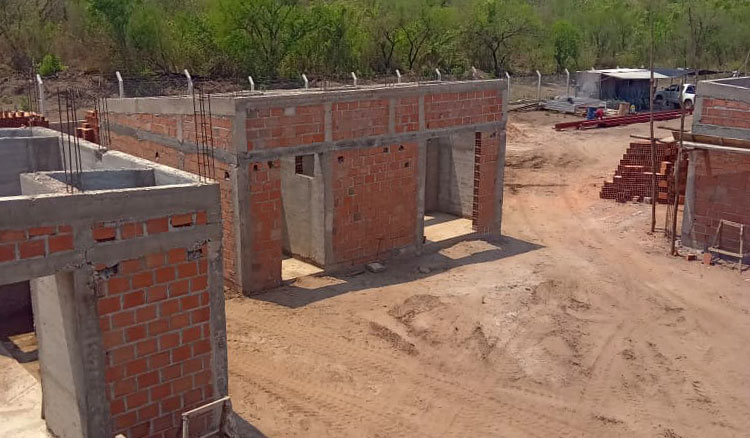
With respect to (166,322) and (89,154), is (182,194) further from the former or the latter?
(89,154)

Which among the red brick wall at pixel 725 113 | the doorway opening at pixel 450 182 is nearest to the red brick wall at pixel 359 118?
the doorway opening at pixel 450 182

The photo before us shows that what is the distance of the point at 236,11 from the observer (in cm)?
3102

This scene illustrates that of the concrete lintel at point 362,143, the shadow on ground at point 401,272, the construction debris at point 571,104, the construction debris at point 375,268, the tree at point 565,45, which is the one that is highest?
the tree at point 565,45

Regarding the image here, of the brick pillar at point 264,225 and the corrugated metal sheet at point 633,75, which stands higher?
the corrugated metal sheet at point 633,75

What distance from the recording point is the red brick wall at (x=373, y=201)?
41.1ft

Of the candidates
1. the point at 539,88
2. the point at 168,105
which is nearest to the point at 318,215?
the point at 168,105

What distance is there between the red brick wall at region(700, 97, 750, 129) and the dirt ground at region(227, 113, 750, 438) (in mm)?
2754

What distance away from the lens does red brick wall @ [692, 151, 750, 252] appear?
13312 millimetres

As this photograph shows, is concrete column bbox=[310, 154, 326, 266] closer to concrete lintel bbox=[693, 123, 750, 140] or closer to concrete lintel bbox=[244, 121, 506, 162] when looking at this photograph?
concrete lintel bbox=[244, 121, 506, 162]

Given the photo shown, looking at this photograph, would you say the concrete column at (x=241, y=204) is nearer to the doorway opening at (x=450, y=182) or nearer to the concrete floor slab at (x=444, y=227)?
the concrete floor slab at (x=444, y=227)

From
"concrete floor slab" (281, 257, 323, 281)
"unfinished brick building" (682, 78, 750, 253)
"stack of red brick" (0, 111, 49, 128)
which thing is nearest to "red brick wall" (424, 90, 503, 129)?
"concrete floor slab" (281, 257, 323, 281)

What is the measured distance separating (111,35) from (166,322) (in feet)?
89.8

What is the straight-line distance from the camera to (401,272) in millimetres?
12984

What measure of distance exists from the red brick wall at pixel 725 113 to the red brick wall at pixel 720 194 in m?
0.59
